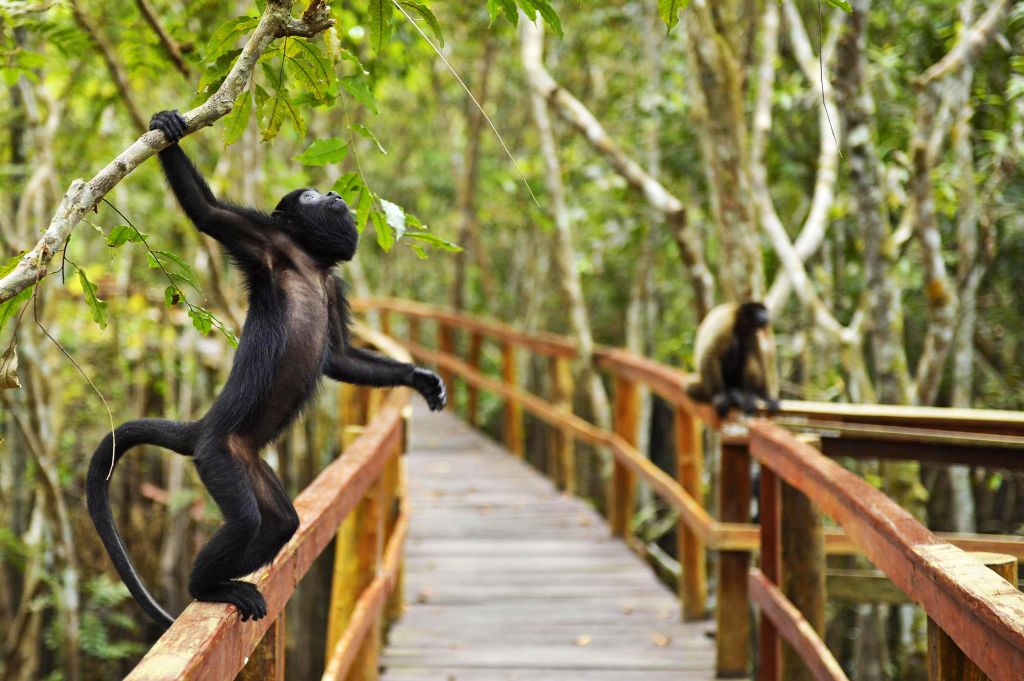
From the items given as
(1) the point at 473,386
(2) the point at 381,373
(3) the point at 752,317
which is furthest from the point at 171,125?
(1) the point at 473,386

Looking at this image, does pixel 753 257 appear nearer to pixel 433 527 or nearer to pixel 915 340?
pixel 433 527

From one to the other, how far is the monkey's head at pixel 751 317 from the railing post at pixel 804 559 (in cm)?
244

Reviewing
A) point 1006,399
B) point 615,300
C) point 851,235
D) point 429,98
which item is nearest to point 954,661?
point 1006,399

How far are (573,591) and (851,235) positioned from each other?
6.11 metres

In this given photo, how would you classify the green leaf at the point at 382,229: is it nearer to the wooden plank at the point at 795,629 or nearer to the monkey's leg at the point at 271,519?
the monkey's leg at the point at 271,519

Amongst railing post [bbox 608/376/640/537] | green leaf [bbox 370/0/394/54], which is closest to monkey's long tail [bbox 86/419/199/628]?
green leaf [bbox 370/0/394/54]

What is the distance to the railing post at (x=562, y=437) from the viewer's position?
7.45m

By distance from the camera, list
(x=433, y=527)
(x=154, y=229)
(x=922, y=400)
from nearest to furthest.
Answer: (x=922, y=400), (x=433, y=527), (x=154, y=229)

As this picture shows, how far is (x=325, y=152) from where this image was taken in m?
2.40

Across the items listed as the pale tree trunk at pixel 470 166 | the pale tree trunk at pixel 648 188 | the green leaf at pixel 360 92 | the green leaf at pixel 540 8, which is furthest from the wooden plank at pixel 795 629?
the pale tree trunk at pixel 470 166

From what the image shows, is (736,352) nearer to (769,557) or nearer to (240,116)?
(769,557)

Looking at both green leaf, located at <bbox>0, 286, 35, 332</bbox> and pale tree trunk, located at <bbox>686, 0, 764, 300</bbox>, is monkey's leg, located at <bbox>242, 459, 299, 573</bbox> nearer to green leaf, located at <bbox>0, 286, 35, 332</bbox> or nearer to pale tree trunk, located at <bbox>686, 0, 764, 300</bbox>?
green leaf, located at <bbox>0, 286, 35, 332</bbox>

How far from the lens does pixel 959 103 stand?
19.7 feet

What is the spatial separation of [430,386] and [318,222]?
671 mm
